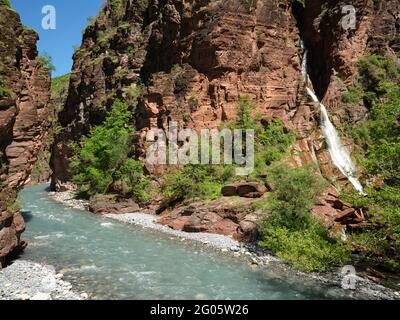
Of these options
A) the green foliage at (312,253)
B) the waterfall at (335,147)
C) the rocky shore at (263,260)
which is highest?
the waterfall at (335,147)

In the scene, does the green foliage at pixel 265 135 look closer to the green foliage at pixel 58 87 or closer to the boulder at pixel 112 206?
the boulder at pixel 112 206

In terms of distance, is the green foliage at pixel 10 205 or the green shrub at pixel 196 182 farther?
the green shrub at pixel 196 182

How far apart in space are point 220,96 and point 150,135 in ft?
21.6

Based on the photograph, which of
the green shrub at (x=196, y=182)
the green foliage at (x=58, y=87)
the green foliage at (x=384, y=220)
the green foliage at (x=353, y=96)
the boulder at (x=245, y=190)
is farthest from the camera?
the green foliage at (x=58, y=87)

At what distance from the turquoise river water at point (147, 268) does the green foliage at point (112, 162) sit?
8198 millimetres

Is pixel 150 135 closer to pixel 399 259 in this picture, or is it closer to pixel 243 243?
pixel 243 243

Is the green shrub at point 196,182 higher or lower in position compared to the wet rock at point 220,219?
higher

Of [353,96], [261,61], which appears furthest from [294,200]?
[353,96]

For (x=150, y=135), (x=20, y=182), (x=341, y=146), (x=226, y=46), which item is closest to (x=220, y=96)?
(x=226, y=46)

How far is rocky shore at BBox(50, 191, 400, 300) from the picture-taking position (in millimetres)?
12094

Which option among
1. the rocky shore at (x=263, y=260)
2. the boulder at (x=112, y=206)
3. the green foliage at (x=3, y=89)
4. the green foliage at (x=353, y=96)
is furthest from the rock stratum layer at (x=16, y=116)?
the green foliage at (x=353, y=96)

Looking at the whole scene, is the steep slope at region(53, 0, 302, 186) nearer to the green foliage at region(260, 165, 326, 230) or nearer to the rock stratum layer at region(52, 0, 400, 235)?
the rock stratum layer at region(52, 0, 400, 235)

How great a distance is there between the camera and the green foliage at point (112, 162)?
3000 cm

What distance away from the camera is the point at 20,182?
18.8 m
